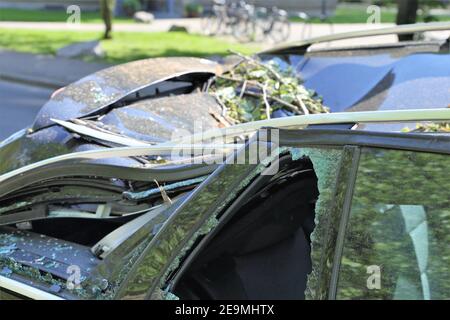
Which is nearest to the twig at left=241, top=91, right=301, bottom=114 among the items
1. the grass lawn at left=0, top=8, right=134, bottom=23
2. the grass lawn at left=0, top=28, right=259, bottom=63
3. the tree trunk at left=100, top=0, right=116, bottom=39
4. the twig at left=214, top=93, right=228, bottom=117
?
the twig at left=214, top=93, right=228, bottom=117

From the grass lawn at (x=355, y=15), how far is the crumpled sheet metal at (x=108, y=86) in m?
17.0

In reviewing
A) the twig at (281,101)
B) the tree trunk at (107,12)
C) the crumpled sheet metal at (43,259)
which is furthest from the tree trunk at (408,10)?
the tree trunk at (107,12)

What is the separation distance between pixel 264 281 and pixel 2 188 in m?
1.42

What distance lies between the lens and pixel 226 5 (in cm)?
1941

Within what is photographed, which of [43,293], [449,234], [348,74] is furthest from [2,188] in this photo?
[348,74]

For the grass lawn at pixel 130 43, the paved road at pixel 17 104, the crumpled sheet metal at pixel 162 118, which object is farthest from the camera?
the grass lawn at pixel 130 43

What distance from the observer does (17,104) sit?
10.0 m

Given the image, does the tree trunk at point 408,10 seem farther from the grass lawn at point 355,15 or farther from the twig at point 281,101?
the grass lawn at point 355,15

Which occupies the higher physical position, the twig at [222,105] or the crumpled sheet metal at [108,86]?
the crumpled sheet metal at [108,86]

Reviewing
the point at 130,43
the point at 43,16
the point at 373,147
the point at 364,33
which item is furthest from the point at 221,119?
the point at 43,16

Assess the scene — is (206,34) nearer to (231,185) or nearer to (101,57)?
(101,57)

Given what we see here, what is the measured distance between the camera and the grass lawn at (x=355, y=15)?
24.0 m

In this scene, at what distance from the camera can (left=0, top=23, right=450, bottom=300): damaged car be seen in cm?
165

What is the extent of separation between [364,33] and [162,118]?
1.56 metres
